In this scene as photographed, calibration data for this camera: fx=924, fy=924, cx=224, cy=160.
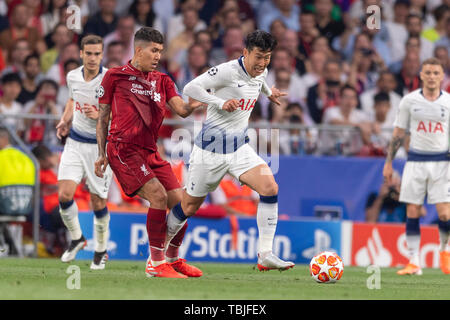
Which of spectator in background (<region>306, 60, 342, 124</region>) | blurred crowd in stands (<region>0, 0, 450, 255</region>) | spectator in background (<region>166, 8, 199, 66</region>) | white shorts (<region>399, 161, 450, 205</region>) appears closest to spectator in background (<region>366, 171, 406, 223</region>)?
blurred crowd in stands (<region>0, 0, 450, 255</region>)

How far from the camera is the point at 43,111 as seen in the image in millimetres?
14938

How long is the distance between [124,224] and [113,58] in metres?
3.31

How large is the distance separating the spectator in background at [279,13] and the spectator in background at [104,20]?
9.99 ft

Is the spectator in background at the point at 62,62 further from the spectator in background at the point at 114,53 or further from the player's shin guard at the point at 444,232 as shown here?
the player's shin guard at the point at 444,232

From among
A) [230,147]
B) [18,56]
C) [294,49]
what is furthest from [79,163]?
[294,49]

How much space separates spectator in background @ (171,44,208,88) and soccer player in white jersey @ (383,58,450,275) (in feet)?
16.9

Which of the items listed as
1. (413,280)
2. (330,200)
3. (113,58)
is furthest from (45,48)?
(413,280)

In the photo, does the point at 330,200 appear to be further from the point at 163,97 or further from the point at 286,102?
the point at 163,97

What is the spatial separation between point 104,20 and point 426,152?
7.26 m

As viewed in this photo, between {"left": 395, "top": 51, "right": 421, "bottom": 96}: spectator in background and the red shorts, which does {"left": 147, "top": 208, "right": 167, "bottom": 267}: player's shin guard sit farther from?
{"left": 395, "top": 51, "right": 421, "bottom": 96}: spectator in background

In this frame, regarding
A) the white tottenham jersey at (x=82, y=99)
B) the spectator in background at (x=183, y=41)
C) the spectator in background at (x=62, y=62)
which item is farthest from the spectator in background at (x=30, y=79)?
the white tottenham jersey at (x=82, y=99)

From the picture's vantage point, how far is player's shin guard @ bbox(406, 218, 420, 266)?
11.9 meters

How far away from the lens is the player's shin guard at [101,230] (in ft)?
36.8

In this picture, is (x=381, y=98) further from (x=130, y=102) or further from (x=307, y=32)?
(x=130, y=102)
